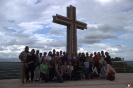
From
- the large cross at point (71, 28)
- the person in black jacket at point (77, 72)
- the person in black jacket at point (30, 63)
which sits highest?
the large cross at point (71, 28)

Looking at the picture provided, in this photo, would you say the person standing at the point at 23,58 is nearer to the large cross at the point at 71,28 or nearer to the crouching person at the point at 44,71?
the crouching person at the point at 44,71

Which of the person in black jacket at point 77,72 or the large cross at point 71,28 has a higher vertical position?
the large cross at point 71,28

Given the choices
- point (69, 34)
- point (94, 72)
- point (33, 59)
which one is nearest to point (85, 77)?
point (94, 72)

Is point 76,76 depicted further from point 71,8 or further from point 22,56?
point 71,8

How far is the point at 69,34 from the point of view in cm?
1545

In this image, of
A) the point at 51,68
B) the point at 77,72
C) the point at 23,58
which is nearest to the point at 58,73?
the point at 51,68

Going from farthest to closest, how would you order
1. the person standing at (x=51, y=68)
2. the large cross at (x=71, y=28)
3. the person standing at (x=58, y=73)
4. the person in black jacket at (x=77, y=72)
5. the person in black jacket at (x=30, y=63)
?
1. the large cross at (x=71, y=28)
2. the person in black jacket at (x=77, y=72)
3. the person standing at (x=51, y=68)
4. the person standing at (x=58, y=73)
5. the person in black jacket at (x=30, y=63)

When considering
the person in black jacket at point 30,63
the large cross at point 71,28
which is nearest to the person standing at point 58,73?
the person in black jacket at point 30,63

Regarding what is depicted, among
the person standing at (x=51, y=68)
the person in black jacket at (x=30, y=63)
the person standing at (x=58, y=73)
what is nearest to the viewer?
the person in black jacket at (x=30, y=63)

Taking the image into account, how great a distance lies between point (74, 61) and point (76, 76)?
0.92 m

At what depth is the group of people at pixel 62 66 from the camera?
31.2 ft

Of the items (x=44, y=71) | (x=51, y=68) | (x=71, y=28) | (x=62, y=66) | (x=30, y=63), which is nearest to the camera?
(x=30, y=63)

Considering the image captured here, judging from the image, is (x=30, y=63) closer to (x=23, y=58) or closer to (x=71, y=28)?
(x=23, y=58)

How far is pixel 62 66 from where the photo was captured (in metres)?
10.4
